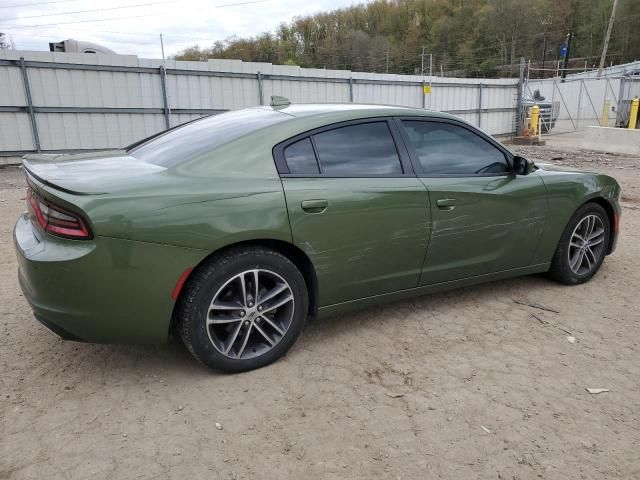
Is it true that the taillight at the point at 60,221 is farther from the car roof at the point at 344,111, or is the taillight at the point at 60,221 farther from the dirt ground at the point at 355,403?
the car roof at the point at 344,111

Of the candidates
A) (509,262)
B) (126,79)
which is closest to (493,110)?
(126,79)

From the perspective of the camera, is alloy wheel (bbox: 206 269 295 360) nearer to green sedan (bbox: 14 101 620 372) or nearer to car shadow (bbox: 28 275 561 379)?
green sedan (bbox: 14 101 620 372)

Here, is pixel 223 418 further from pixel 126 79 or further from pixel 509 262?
pixel 126 79

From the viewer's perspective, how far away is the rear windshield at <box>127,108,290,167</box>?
299cm

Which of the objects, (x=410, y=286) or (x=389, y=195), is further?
(x=410, y=286)

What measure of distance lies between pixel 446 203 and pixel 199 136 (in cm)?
171

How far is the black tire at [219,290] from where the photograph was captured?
8.74 ft

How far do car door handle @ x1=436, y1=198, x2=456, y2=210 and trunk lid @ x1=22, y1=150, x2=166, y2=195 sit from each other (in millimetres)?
1805

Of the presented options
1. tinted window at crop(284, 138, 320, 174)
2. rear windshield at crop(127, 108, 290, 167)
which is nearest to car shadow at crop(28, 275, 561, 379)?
tinted window at crop(284, 138, 320, 174)

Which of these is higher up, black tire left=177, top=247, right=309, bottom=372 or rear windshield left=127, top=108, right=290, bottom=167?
rear windshield left=127, top=108, right=290, bottom=167

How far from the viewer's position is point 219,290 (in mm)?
2711

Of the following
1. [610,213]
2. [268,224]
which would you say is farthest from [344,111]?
[610,213]

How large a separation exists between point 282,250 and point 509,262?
6.36ft

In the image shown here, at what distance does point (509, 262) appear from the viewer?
12.8ft
